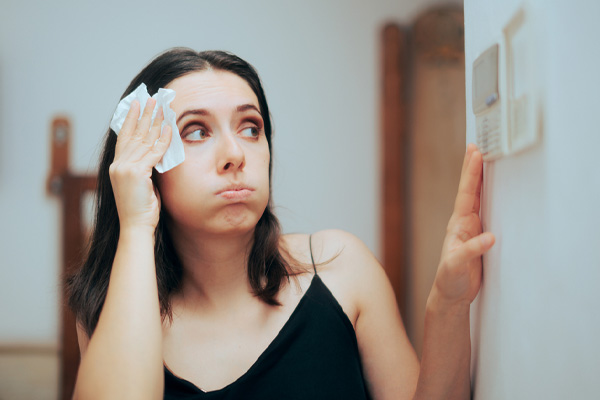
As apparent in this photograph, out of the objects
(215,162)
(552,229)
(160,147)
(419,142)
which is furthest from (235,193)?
(419,142)

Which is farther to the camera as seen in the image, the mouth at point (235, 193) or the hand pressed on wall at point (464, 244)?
the mouth at point (235, 193)

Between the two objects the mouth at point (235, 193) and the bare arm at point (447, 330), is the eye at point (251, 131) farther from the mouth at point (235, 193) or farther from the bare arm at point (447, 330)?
the bare arm at point (447, 330)

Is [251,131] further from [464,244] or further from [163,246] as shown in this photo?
[464,244]

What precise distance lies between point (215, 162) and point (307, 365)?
0.44 meters

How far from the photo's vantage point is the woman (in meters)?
0.85

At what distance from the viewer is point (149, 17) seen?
2.30m

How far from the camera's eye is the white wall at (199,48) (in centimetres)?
224

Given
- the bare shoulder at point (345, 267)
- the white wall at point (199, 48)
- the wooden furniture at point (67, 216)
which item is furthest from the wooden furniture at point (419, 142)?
the wooden furniture at point (67, 216)

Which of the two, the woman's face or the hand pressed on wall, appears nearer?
the hand pressed on wall

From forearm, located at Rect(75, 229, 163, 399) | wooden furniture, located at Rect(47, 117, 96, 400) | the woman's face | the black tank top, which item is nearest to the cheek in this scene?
the woman's face

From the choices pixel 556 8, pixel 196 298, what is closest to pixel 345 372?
pixel 196 298

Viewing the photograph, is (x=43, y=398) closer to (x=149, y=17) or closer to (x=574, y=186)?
(x=149, y=17)

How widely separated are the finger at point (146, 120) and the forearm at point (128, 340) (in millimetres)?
215

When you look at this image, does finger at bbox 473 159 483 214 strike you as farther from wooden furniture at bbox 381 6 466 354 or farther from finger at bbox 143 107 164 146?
wooden furniture at bbox 381 6 466 354
